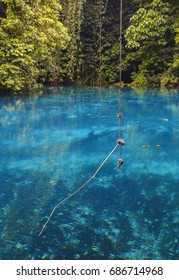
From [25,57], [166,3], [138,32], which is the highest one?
[166,3]

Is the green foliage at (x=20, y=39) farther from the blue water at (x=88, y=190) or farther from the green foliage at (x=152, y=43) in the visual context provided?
the green foliage at (x=152, y=43)

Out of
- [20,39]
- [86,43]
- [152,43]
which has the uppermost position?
[86,43]

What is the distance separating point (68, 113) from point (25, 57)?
4757 millimetres

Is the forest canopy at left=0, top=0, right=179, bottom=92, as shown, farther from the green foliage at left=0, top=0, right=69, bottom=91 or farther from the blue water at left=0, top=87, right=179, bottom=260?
the blue water at left=0, top=87, right=179, bottom=260

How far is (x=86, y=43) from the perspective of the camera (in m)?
22.2

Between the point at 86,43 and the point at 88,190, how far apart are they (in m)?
19.3

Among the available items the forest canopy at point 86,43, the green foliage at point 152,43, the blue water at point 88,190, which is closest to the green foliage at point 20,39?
the forest canopy at point 86,43

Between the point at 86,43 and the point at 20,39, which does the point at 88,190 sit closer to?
the point at 20,39

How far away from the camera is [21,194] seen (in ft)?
13.4

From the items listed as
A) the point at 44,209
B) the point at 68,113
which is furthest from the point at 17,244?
the point at 68,113

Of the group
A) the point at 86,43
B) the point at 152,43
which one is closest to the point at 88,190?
the point at 152,43

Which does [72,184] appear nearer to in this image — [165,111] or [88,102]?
[165,111]

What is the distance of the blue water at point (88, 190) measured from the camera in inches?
116

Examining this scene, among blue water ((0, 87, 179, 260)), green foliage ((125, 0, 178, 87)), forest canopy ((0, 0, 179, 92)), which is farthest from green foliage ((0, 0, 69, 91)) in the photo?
green foliage ((125, 0, 178, 87))
